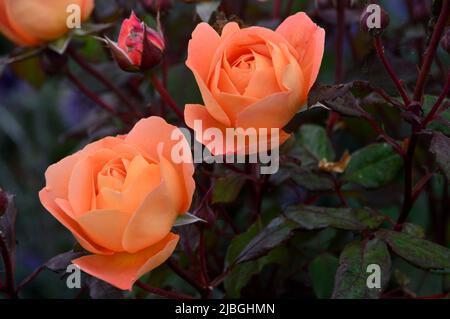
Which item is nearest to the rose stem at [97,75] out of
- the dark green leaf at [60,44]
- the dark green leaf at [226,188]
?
the dark green leaf at [60,44]

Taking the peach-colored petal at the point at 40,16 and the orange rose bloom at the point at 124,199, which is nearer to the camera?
the orange rose bloom at the point at 124,199

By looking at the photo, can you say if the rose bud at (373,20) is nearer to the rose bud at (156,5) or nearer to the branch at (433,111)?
the branch at (433,111)

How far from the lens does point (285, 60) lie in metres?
0.50

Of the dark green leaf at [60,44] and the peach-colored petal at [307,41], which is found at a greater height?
the peach-colored petal at [307,41]

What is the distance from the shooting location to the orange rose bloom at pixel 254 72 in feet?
1.61

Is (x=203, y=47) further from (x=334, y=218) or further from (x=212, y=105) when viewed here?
(x=334, y=218)

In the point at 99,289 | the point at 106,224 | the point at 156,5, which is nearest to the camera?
the point at 106,224

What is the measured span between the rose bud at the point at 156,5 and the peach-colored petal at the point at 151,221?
0.26m

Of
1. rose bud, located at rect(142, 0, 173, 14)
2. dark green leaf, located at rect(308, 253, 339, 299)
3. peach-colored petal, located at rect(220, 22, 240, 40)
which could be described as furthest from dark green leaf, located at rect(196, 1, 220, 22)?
dark green leaf, located at rect(308, 253, 339, 299)

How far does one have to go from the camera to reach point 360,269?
531 mm

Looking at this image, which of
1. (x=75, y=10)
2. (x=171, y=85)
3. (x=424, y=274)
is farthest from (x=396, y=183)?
(x=75, y=10)

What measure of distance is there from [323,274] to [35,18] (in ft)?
1.11

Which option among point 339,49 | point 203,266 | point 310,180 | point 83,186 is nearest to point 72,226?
point 83,186
